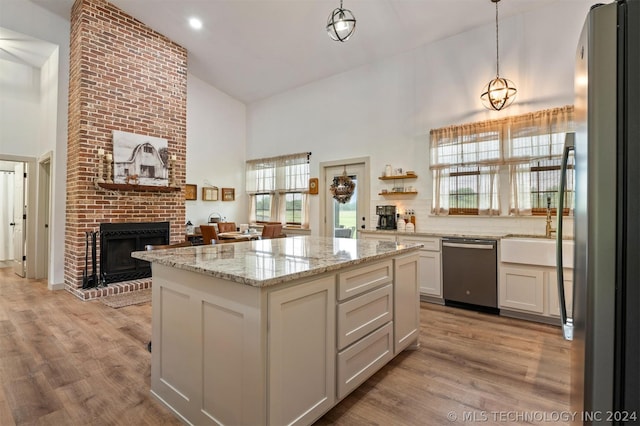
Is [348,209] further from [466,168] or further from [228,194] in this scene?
[228,194]

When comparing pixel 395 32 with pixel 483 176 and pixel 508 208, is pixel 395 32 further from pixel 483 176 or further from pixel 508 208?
pixel 508 208

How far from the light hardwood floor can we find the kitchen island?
19 centimetres

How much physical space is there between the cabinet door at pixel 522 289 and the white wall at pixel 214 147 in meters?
5.68

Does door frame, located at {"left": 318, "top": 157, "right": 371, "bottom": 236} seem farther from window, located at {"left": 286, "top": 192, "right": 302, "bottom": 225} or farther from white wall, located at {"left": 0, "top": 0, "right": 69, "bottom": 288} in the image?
white wall, located at {"left": 0, "top": 0, "right": 69, "bottom": 288}

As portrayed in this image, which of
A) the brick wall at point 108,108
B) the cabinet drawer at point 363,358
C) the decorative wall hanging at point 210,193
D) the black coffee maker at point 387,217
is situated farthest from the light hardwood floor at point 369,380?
the decorative wall hanging at point 210,193

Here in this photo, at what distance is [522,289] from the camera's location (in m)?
3.60

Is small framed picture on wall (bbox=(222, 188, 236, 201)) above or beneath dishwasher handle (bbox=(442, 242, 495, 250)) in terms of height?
above

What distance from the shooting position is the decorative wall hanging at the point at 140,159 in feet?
15.4

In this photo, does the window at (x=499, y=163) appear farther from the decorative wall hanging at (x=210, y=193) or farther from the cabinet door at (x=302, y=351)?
the decorative wall hanging at (x=210, y=193)

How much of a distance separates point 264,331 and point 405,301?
1.51 m

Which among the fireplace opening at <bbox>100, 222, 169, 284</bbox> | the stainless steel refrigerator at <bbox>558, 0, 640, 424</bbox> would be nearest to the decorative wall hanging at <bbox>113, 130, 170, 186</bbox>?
the fireplace opening at <bbox>100, 222, 169, 284</bbox>

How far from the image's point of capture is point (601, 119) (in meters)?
0.90

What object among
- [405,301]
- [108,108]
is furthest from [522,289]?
[108,108]

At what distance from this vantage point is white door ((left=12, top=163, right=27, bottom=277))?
5.63 metres
